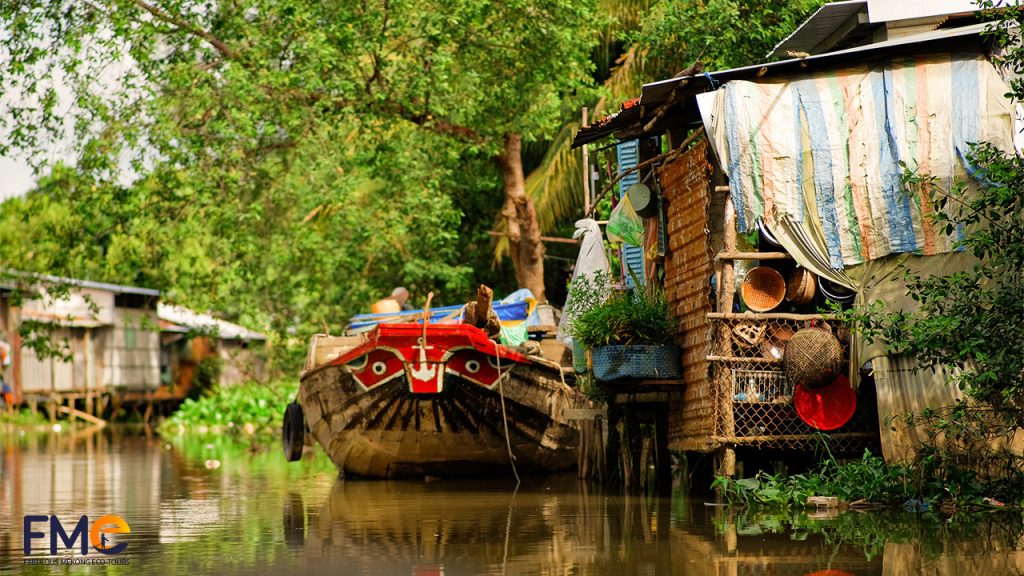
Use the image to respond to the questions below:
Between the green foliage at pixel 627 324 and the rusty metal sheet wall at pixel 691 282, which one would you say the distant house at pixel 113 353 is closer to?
the rusty metal sheet wall at pixel 691 282

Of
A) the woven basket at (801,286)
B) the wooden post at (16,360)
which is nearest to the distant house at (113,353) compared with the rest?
the wooden post at (16,360)

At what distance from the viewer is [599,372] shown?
11.5 m

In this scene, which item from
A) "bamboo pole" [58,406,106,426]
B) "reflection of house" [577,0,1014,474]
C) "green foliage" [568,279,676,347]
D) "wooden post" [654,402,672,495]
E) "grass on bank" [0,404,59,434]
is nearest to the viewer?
"reflection of house" [577,0,1014,474]

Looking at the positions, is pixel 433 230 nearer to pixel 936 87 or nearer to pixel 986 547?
pixel 936 87

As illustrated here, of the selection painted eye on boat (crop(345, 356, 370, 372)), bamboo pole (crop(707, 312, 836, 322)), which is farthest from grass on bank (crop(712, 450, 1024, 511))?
painted eye on boat (crop(345, 356, 370, 372))

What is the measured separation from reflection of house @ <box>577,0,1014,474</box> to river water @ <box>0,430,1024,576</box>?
109 cm

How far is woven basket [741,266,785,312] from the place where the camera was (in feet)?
35.4

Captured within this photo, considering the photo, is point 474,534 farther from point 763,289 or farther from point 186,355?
point 186,355

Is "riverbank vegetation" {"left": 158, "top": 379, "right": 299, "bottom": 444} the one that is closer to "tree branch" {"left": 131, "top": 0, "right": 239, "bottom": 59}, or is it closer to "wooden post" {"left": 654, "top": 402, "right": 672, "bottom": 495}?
"tree branch" {"left": 131, "top": 0, "right": 239, "bottom": 59}

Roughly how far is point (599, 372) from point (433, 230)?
10.4 m

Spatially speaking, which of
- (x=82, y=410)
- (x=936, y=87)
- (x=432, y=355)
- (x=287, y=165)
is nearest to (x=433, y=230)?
(x=287, y=165)

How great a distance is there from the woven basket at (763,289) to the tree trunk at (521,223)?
9805 mm

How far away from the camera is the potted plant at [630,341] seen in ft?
37.2

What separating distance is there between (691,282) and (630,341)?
2.45 ft
